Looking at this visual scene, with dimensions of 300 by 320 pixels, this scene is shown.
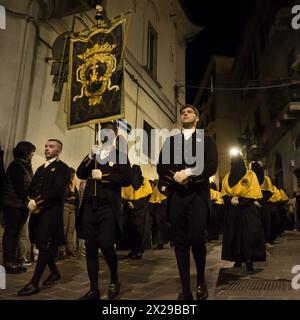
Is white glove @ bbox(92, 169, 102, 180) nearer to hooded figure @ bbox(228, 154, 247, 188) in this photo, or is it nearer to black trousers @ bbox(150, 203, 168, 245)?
hooded figure @ bbox(228, 154, 247, 188)

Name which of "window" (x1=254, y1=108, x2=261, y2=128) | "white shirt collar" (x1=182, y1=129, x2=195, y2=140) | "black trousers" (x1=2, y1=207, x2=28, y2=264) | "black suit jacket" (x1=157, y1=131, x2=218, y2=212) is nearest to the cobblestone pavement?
"black trousers" (x1=2, y1=207, x2=28, y2=264)

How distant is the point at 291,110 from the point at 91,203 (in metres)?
16.9

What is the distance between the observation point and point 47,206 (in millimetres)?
4789

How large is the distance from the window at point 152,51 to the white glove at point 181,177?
1230 cm

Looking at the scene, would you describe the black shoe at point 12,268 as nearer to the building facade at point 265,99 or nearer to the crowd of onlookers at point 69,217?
the crowd of onlookers at point 69,217

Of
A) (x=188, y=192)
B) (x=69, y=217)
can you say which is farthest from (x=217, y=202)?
(x=188, y=192)

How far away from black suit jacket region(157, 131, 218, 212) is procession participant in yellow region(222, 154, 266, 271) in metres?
→ 2.36

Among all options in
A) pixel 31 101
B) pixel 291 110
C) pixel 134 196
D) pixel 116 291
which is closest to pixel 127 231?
pixel 134 196

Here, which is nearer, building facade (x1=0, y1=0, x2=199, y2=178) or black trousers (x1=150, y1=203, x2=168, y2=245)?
building facade (x1=0, y1=0, x2=199, y2=178)

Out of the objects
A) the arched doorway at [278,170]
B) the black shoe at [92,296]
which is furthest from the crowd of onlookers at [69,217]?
the arched doorway at [278,170]

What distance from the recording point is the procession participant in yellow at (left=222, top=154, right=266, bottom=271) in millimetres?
6234

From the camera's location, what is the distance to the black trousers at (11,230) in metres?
6.05

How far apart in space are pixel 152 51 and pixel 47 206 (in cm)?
1263

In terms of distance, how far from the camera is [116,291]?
421 centimetres
